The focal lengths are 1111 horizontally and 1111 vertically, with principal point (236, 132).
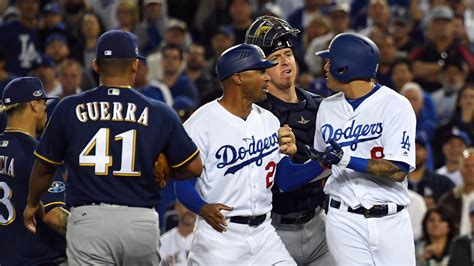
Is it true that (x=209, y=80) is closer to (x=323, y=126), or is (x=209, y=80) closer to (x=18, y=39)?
(x=18, y=39)

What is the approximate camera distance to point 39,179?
21.2 ft

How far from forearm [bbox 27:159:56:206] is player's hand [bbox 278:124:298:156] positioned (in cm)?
133

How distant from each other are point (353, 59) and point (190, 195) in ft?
4.15

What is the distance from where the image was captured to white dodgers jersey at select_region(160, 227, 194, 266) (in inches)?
412

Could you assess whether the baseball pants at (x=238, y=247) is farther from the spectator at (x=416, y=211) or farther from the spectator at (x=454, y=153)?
the spectator at (x=454, y=153)

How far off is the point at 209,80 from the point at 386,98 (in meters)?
7.20

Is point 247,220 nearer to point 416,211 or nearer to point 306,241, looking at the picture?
point 306,241

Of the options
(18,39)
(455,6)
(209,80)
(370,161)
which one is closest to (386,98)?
(370,161)

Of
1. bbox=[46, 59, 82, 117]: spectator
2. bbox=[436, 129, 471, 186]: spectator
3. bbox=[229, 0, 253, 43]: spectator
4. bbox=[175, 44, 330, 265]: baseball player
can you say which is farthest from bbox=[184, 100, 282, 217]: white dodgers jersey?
bbox=[229, 0, 253, 43]: spectator

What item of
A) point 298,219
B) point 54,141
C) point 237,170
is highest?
point 54,141

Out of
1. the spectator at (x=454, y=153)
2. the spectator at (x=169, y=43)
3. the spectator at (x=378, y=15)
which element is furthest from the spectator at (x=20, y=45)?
the spectator at (x=454, y=153)

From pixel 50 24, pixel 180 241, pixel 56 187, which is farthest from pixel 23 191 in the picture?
pixel 50 24

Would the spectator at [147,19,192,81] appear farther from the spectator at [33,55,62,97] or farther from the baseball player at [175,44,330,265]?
the baseball player at [175,44,330,265]

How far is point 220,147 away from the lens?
21.5 feet
